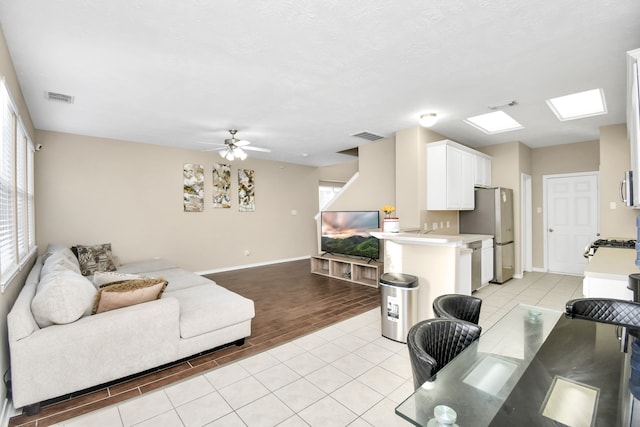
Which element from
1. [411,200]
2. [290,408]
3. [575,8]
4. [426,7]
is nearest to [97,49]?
[426,7]

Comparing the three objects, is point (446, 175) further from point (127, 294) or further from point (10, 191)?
point (10, 191)

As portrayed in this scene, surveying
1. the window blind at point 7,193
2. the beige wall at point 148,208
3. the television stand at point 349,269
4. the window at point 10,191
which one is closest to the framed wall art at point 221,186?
the beige wall at point 148,208

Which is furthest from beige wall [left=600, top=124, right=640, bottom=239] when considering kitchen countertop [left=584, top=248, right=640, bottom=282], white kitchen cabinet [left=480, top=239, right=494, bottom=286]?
kitchen countertop [left=584, top=248, right=640, bottom=282]

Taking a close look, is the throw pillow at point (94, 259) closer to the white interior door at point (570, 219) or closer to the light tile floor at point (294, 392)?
the light tile floor at point (294, 392)

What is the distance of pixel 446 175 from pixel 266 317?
3.30 m

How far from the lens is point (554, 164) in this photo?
5.95 meters

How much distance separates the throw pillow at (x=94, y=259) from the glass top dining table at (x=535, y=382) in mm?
5022

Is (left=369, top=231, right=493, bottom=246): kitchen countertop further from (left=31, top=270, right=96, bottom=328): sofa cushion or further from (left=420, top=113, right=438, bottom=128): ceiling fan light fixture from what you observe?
(left=31, top=270, right=96, bottom=328): sofa cushion

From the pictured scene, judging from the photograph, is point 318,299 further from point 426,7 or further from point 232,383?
point 426,7

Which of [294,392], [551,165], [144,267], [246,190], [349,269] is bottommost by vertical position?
[294,392]

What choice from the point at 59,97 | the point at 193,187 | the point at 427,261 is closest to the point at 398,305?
the point at 427,261

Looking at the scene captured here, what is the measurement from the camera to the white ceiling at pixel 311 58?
194cm

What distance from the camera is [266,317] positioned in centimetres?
371

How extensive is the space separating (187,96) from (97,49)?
103 cm
